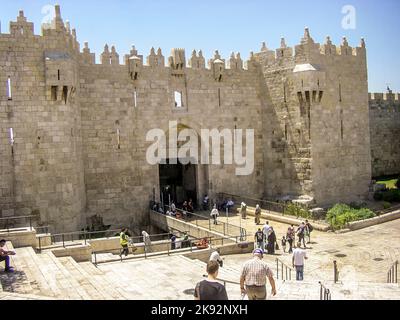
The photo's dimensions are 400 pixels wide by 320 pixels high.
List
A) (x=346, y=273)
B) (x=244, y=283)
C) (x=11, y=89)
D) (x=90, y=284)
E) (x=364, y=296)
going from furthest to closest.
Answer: (x=11, y=89) → (x=346, y=273) → (x=90, y=284) → (x=364, y=296) → (x=244, y=283)

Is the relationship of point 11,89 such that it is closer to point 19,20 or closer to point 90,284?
point 19,20

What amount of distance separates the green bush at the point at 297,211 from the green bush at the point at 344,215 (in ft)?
3.67

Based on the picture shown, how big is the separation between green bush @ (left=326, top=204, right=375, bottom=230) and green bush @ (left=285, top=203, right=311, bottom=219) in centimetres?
112

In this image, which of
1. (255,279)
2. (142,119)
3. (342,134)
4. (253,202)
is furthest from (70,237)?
(342,134)

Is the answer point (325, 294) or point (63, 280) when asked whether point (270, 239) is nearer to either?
point (325, 294)

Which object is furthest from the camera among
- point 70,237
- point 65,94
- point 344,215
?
point 344,215

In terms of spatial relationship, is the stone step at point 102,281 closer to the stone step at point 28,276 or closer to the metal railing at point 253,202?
the stone step at point 28,276

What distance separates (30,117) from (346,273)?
15.2 metres

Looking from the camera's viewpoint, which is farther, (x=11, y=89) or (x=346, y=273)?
(x=11, y=89)

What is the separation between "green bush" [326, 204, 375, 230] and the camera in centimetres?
2436

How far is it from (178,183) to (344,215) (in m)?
13.4

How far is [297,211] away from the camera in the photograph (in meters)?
26.9

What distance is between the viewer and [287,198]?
29156 millimetres

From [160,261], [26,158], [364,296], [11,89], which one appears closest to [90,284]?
[160,261]
